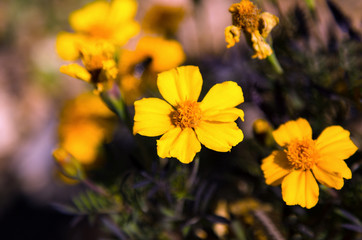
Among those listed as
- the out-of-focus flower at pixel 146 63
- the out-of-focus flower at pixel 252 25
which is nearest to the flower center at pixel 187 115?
the out-of-focus flower at pixel 252 25

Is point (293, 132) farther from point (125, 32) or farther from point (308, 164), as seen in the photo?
point (125, 32)

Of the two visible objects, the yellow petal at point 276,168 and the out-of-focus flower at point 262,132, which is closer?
the yellow petal at point 276,168

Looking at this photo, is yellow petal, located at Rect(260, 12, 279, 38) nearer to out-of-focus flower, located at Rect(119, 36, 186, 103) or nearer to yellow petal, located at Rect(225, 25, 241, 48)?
yellow petal, located at Rect(225, 25, 241, 48)

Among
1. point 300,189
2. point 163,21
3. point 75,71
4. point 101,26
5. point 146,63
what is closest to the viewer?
point 300,189

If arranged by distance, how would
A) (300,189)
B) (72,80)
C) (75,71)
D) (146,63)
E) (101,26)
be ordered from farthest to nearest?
(72,80), (101,26), (146,63), (75,71), (300,189)

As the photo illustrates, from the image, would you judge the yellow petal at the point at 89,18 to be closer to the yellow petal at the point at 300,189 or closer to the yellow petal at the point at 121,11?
the yellow petal at the point at 121,11

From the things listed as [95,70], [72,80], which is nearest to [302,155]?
[95,70]
